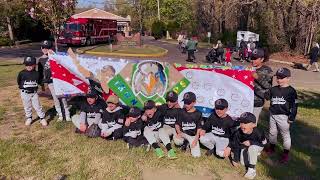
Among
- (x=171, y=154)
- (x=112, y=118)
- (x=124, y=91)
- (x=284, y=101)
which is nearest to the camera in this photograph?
(x=284, y=101)

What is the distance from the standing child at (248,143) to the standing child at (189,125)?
0.62 m

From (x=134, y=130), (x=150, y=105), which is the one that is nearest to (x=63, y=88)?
(x=134, y=130)

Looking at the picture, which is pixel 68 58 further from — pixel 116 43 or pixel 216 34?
pixel 216 34

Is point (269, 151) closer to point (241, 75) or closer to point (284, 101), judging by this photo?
point (284, 101)

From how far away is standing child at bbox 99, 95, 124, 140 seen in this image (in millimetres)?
7672

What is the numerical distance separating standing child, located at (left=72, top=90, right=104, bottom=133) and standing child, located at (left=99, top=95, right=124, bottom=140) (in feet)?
0.81

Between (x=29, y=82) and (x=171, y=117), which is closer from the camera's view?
(x=171, y=117)

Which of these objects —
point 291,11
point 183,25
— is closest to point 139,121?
point 291,11

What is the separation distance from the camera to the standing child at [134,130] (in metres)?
7.34

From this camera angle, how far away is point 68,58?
9.01m

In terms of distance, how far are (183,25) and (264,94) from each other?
52.3m

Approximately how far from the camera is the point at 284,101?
6.71 meters

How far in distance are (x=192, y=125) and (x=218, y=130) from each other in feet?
1.64

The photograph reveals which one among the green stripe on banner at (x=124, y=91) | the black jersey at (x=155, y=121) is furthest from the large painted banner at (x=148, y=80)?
the black jersey at (x=155, y=121)
